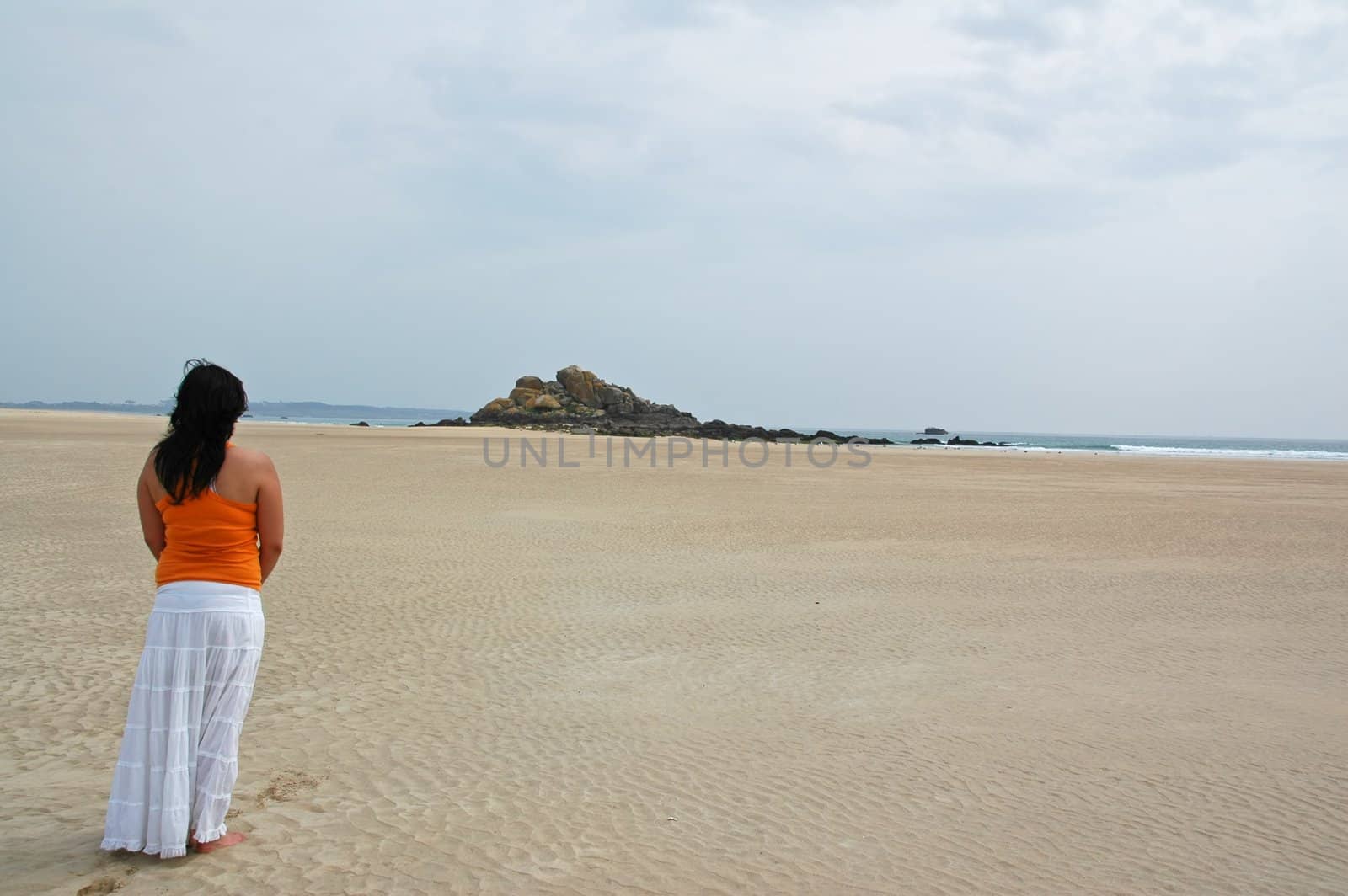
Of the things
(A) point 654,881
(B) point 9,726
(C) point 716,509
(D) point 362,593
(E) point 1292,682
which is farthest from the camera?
(C) point 716,509

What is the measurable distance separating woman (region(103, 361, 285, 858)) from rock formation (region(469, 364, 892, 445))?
62.5 meters

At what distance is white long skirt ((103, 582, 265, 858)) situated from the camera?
3.77m

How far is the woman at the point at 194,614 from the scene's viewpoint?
377 cm

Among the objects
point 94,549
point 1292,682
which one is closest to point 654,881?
point 1292,682

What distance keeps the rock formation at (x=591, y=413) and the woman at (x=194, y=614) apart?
62485 millimetres

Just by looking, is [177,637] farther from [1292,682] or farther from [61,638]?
[1292,682]

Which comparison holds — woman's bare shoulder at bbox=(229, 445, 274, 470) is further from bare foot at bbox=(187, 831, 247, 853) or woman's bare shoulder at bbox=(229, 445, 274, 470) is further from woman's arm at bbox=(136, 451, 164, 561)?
bare foot at bbox=(187, 831, 247, 853)

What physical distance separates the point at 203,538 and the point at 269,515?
270 mm

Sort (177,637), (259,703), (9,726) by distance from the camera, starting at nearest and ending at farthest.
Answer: (177,637) → (9,726) → (259,703)

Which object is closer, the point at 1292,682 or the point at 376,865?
the point at 376,865

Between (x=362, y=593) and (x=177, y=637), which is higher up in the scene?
(x=177, y=637)

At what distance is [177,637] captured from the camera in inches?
148

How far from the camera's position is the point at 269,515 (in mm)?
3936

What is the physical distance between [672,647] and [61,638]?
5533 mm
